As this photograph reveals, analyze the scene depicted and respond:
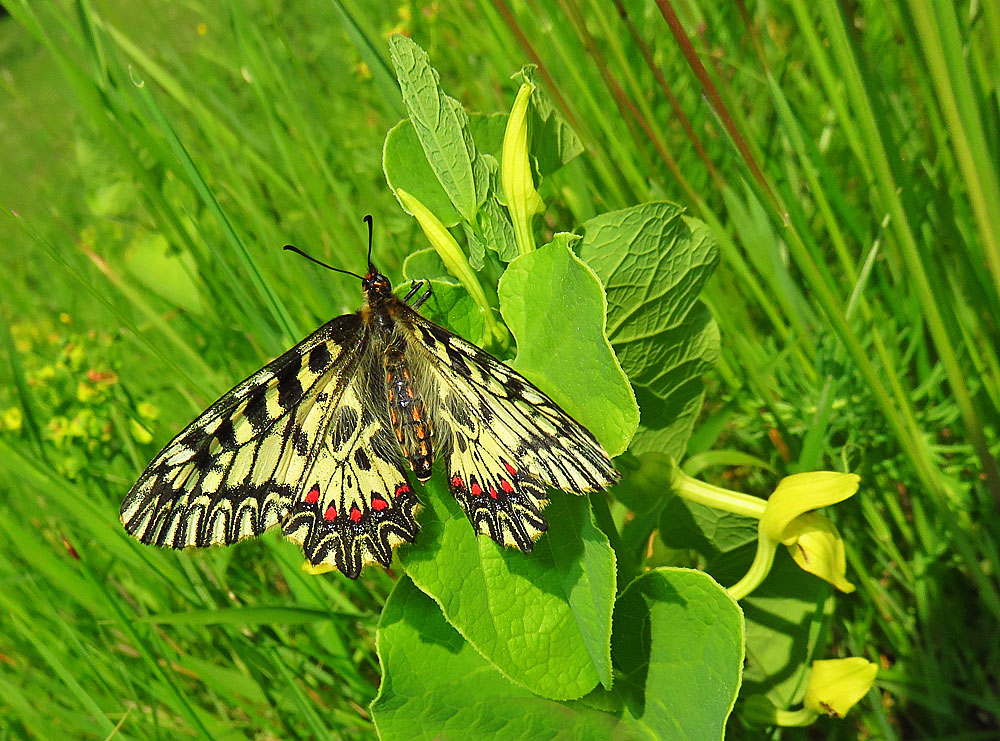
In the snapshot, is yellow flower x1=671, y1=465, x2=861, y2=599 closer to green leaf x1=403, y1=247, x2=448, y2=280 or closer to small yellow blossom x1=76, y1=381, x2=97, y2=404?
green leaf x1=403, y1=247, x2=448, y2=280

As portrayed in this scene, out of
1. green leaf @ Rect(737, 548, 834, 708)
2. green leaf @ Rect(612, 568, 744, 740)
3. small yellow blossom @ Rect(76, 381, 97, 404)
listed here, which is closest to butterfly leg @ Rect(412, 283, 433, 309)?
green leaf @ Rect(612, 568, 744, 740)

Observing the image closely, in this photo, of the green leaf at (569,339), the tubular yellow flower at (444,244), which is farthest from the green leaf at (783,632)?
the tubular yellow flower at (444,244)

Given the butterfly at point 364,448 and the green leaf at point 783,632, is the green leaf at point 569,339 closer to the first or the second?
the butterfly at point 364,448

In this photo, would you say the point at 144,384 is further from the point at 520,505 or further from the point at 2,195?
the point at 2,195

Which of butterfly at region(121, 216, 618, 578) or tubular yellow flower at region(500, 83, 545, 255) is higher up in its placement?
tubular yellow flower at region(500, 83, 545, 255)

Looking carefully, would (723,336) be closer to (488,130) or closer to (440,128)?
(488,130)

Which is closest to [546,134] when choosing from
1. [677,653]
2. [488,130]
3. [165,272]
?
[488,130]

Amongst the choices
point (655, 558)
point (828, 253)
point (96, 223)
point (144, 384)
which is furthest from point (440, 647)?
point (96, 223)
